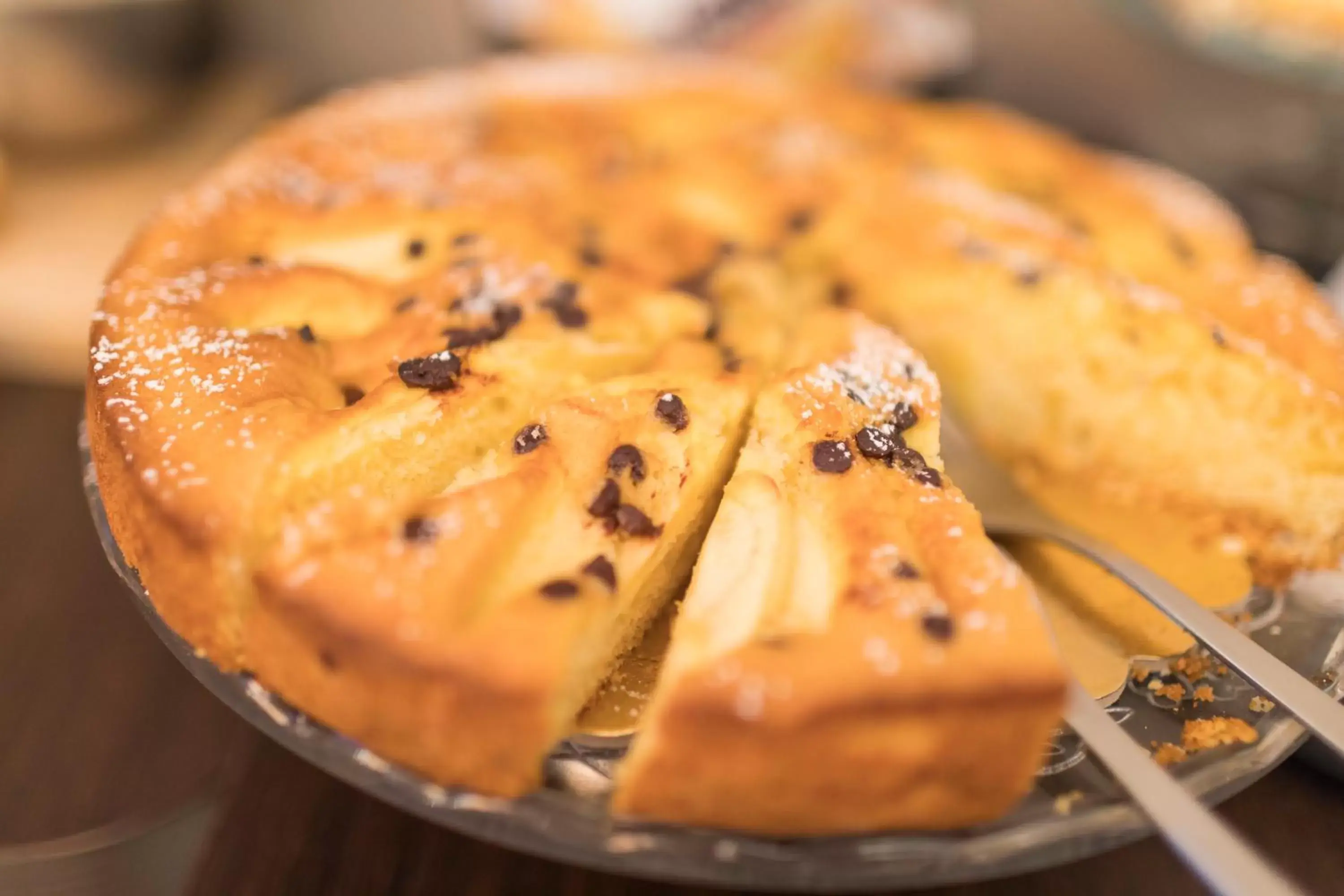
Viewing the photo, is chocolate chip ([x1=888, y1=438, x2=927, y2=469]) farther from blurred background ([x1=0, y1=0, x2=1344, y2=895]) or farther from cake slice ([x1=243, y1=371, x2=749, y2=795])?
blurred background ([x1=0, y1=0, x2=1344, y2=895])

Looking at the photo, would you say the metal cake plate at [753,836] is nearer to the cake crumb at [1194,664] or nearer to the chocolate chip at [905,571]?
the cake crumb at [1194,664]

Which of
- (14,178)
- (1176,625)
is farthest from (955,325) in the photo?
(14,178)

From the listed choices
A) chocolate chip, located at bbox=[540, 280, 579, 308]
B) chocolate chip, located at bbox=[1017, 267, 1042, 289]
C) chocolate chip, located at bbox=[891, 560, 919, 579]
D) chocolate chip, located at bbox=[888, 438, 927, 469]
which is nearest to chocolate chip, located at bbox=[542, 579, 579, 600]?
chocolate chip, located at bbox=[891, 560, 919, 579]

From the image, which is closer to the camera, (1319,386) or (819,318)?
(1319,386)

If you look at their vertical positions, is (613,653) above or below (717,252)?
below

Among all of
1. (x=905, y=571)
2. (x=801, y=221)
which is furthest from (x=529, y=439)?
(x=801, y=221)

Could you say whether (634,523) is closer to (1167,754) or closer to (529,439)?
(529,439)

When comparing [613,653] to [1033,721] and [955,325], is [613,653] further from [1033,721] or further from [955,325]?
[955,325]
